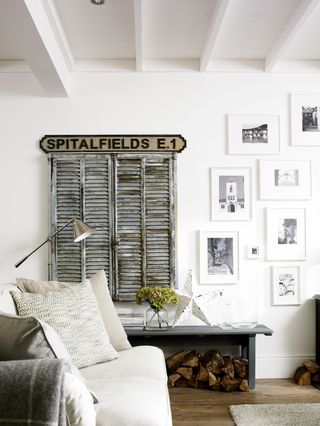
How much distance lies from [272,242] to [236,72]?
58.7 inches

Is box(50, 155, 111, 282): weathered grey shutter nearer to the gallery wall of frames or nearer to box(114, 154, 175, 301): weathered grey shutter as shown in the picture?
box(114, 154, 175, 301): weathered grey shutter

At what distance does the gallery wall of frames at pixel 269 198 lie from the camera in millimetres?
4711

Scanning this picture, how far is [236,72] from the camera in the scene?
4754 millimetres

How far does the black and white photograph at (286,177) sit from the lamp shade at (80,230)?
5.41ft

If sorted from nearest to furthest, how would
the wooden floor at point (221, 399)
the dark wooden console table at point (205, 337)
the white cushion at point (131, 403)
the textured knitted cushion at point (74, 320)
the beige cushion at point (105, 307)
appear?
the white cushion at point (131, 403), the textured knitted cushion at point (74, 320), the beige cushion at point (105, 307), the wooden floor at point (221, 399), the dark wooden console table at point (205, 337)

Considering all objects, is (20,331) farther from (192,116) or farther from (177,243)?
(192,116)

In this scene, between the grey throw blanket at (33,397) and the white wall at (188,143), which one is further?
the white wall at (188,143)

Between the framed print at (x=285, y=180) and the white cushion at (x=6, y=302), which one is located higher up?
the framed print at (x=285, y=180)

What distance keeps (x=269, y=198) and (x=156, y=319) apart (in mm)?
1402

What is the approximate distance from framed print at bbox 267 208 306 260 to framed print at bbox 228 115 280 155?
1.74 ft

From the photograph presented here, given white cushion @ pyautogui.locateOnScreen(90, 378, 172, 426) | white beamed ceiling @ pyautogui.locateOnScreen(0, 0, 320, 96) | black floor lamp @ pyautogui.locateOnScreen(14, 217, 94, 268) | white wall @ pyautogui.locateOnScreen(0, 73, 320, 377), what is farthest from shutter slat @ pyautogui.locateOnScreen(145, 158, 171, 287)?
white cushion @ pyautogui.locateOnScreen(90, 378, 172, 426)

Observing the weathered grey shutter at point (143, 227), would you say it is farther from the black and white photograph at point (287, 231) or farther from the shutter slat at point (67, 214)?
the black and white photograph at point (287, 231)

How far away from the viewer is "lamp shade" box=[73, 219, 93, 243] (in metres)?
4.31

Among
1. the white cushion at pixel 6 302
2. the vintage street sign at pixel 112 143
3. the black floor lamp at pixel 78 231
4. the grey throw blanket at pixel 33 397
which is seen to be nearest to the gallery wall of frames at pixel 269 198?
the vintage street sign at pixel 112 143
